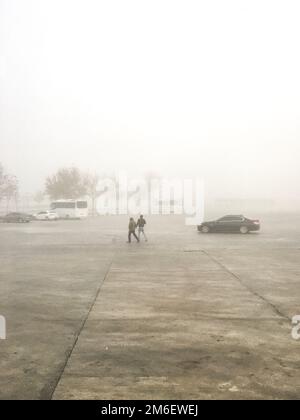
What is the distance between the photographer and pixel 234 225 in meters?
34.2

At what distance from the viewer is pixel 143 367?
6316 millimetres

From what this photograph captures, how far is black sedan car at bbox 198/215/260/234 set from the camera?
3378 centimetres

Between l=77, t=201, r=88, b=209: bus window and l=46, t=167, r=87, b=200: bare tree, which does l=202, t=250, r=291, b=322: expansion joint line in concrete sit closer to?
l=77, t=201, r=88, b=209: bus window

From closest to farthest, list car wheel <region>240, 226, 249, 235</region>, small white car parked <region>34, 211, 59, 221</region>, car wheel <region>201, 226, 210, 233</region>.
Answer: car wheel <region>240, 226, 249, 235</region> < car wheel <region>201, 226, 210, 233</region> < small white car parked <region>34, 211, 59, 221</region>

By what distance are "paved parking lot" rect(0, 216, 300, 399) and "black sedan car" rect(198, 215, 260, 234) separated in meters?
17.4

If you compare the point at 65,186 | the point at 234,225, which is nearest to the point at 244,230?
the point at 234,225

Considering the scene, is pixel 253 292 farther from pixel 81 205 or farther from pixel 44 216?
pixel 81 205

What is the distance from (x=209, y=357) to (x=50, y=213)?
58506mm

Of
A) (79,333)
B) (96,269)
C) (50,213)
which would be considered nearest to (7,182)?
(50,213)

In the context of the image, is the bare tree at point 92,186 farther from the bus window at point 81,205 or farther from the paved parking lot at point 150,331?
the paved parking lot at point 150,331

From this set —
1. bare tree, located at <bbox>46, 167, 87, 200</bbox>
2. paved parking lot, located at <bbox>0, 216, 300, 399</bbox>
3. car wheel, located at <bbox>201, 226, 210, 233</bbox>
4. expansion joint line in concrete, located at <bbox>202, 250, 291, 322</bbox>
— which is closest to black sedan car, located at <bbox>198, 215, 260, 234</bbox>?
car wheel, located at <bbox>201, 226, 210, 233</bbox>

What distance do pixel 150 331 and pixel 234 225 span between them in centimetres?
2683

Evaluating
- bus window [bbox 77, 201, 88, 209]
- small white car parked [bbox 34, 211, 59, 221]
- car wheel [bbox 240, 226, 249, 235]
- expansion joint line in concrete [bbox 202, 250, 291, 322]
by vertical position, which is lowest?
expansion joint line in concrete [bbox 202, 250, 291, 322]

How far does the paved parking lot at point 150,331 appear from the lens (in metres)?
5.69
